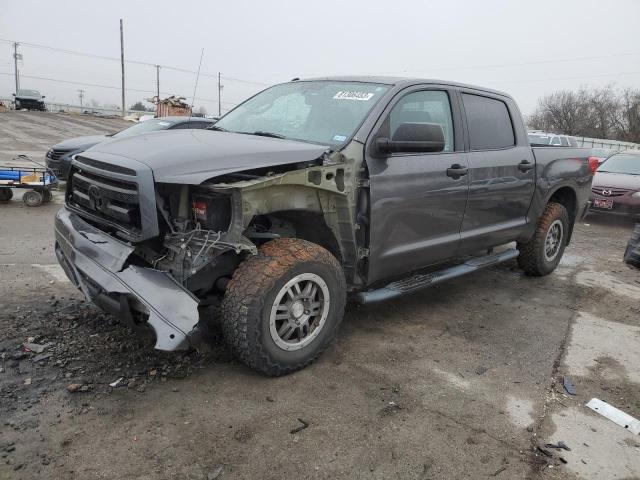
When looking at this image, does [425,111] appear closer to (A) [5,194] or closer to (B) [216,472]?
(B) [216,472]

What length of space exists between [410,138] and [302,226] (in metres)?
0.96

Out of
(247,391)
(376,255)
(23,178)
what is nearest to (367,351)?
(376,255)

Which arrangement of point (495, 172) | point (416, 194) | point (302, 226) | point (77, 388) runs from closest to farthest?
point (77, 388), point (302, 226), point (416, 194), point (495, 172)

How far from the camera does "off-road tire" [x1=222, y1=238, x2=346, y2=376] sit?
9.81ft

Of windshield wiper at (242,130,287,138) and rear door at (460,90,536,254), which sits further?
rear door at (460,90,536,254)

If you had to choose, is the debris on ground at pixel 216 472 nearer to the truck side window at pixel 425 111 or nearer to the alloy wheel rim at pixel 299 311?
the alloy wheel rim at pixel 299 311

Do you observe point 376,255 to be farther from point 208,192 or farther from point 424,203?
point 208,192

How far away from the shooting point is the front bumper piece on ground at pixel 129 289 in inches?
109

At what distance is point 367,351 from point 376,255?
71 centimetres

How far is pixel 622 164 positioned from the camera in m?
11.3

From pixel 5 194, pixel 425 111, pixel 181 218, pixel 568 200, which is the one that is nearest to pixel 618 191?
pixel 568 200

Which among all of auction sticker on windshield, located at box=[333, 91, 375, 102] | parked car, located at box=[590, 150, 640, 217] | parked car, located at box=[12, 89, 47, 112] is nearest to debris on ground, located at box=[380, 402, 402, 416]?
auction sticker on windshield, located at box=[333, 91, 375, 102]

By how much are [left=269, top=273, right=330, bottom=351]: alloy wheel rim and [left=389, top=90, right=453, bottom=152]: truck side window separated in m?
1.24

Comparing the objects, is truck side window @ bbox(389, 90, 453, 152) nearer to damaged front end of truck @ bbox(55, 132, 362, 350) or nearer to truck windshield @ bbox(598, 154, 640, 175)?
damaged front end of truck @ bbox(55, 132, 362, 350)
